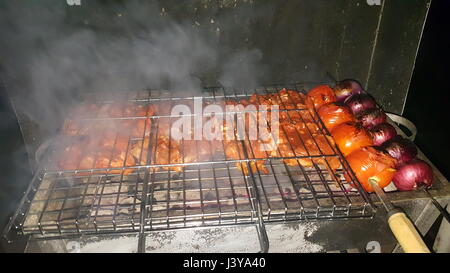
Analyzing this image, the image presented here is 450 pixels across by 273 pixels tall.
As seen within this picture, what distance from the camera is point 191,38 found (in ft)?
15.3

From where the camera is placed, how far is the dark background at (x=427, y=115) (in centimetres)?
404

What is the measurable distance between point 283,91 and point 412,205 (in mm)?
2241

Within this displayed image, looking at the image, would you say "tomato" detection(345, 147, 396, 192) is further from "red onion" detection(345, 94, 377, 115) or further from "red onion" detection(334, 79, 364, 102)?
"red onion" detection(334, 79, 364, 102)

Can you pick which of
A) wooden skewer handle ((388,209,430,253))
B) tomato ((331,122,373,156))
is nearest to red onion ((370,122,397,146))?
tomato ((331,122,373,156))

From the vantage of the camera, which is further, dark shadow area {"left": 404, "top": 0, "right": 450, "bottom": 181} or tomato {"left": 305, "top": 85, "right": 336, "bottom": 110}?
tomato {"left": 305, "top": 85, "right": 336, "bottom": 110}

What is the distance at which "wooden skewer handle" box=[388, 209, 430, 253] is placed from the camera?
2.30 metres

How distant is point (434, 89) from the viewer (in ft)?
14.1

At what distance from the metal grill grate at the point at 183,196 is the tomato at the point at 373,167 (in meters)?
0.10

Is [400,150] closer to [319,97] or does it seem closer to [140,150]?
[319,97]

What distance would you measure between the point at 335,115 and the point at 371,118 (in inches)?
17.0

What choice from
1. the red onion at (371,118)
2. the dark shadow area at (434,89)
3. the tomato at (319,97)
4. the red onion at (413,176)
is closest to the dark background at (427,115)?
the dark shadow area at (434,89)

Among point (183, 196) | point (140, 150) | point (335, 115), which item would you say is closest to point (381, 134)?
point (335, 115)

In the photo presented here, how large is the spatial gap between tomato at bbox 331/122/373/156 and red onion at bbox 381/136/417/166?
8.0 inches

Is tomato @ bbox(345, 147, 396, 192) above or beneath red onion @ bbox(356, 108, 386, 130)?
beneath
